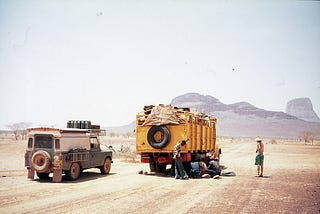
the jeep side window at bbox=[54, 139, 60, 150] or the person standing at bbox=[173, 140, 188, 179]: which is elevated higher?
the jeep side window at bbox=[54, 139, 60, 150]

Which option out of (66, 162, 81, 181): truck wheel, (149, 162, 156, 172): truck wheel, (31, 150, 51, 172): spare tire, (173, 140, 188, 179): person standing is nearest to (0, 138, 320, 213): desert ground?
(66, 162, 81, 181): truck wheel

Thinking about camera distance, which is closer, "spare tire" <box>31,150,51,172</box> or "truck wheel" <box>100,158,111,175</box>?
"spare tire" <box>31,150,51,172</box>

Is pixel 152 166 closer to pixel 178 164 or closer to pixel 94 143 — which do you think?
pixel 178 164

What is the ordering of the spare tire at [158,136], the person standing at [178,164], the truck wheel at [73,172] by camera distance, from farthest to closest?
the spare tire at [158,136], the person standing at [178,164], the truck wheel at [73,172]

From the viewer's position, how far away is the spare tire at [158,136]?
16.8 m

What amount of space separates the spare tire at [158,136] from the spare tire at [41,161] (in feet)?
16.2

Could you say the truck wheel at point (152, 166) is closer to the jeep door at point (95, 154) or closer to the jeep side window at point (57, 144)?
the jeep door at point (95, 154)

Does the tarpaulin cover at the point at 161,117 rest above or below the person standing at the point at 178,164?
above

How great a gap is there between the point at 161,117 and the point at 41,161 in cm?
573

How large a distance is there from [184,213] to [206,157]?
11253mm

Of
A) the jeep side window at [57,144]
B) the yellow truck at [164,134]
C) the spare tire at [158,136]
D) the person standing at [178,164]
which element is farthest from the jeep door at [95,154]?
the person standing at [178,164]

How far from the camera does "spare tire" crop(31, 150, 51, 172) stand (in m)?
14.1

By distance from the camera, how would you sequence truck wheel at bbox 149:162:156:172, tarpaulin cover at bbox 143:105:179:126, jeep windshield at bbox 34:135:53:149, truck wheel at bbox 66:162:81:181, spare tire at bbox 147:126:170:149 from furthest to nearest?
truck wheel at bbox 149:162:156:172 → tarpaulin cover at bbox 143:105:179:126 → spare tire at bbox 147:126:170:149 → truck wheel at bbox 66:162:81:181 → jeep windshield at bbox 34:135:53:149

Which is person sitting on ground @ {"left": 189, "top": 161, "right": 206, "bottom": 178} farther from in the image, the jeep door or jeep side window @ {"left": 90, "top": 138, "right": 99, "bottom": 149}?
jeep side window @ {"left": 90, "top": 138, "right": 99, "bottom": 149}
